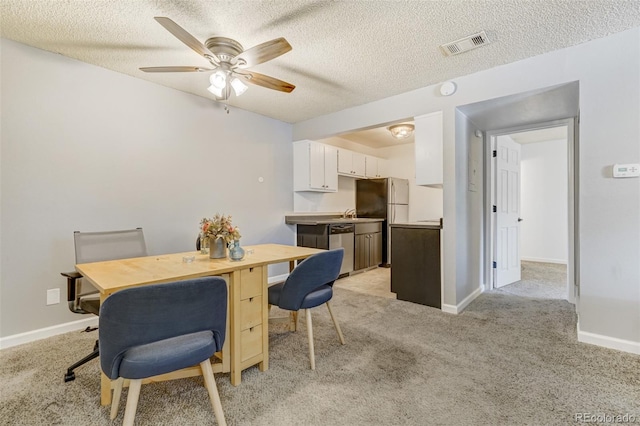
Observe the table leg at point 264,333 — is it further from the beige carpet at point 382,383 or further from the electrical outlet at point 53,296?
the electrical outlet at point 53,296

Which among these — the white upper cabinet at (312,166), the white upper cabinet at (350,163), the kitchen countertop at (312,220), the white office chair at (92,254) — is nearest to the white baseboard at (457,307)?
the kitchen countertop at (312,220)

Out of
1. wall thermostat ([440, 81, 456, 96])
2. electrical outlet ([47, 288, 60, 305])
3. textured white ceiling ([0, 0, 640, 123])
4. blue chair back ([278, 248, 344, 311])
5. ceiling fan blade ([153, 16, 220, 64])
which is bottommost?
electrical outlet ([47, 288, 60, 305])

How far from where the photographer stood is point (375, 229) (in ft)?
17.1

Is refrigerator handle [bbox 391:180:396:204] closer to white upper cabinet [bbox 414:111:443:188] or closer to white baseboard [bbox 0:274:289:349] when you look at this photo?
white upper cabinet [bbox 414:111:443:188]

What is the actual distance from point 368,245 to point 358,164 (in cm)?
158

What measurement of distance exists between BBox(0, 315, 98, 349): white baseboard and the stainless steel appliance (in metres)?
4.33

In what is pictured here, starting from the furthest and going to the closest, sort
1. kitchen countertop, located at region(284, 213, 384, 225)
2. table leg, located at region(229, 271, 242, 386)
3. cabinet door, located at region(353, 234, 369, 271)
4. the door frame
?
cabinet door, located at region(353, 234, 369, 271), kitchen countertop, located at region(284, 213, 384, 225), the door frame, table leg, located at region(229, 271, 242, 386)

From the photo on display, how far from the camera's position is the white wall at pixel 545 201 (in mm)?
5703

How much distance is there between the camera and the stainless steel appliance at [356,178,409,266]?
17.6ft

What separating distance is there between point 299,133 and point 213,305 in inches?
146

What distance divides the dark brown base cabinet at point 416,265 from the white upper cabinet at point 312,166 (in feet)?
5.21

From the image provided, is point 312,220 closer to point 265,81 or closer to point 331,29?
point 265,81

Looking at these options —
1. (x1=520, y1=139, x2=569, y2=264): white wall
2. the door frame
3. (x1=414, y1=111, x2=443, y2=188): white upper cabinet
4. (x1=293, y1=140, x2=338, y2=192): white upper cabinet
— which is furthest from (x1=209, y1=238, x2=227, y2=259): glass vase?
(x1=520, y1=139, x2=569, y2=264): white wall

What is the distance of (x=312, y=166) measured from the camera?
178 inches
